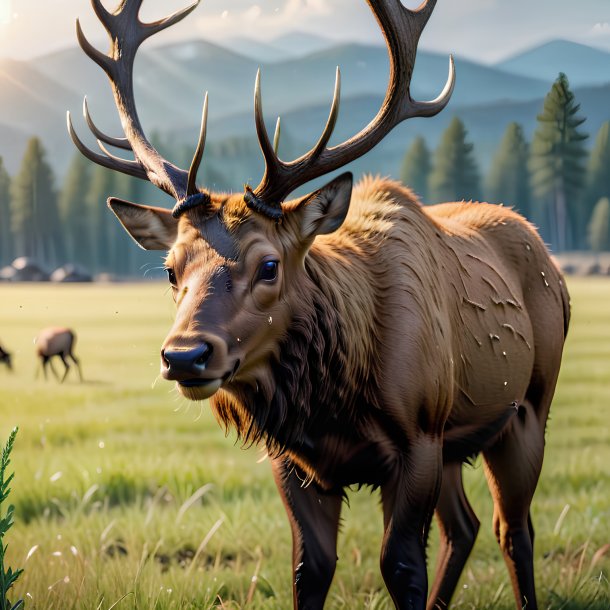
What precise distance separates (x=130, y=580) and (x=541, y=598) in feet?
7.53

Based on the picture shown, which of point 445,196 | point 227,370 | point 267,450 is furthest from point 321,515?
point 445,196

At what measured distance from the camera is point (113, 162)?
4.58m

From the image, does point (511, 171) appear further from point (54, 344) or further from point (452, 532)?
point (452, 532)

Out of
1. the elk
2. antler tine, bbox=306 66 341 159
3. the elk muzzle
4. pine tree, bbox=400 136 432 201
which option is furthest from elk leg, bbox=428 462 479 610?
pine tree, bbox=400 136 432 201

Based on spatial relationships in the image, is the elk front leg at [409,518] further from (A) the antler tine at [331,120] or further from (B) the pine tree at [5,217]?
(B) the pine tree at [5,217]

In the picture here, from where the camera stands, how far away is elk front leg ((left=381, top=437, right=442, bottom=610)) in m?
4.02

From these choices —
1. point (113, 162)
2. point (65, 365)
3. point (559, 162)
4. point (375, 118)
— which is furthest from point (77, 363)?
point (375, 118)

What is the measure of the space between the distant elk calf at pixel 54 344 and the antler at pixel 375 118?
6.26 m

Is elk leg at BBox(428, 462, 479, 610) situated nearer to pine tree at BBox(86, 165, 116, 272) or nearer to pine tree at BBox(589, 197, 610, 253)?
pine tree at BBox(589, 197, 610, 253)

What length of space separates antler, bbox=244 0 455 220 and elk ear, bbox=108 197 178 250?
0.44m

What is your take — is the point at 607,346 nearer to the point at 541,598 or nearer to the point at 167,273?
the point at 541,598

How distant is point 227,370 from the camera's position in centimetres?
346

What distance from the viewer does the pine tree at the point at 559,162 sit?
671 centimetres

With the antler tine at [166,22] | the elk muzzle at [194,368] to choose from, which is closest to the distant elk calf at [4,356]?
the antler tine at [166,22]
